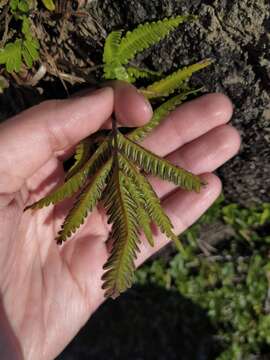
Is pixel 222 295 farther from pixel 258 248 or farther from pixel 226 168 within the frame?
pixel 226 168

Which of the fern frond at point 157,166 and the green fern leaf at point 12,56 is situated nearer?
the fern frond at point 157,166

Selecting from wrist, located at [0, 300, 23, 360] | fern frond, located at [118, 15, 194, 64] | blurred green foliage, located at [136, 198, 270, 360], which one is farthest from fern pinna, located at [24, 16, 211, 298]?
blurred green foliage, located at [136, 198, 270, 360]

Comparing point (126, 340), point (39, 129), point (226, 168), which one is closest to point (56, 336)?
point (126, 340)

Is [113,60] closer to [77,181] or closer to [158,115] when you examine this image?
[158,115]

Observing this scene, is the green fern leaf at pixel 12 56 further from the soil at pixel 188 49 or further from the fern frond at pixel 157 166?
the fern frond at pixel 157 166

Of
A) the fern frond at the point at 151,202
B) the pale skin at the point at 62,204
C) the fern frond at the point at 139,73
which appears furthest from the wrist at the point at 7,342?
the fern frond at the point at 139,73

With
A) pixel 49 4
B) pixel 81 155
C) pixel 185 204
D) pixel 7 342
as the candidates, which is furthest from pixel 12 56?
pixel 7 342
